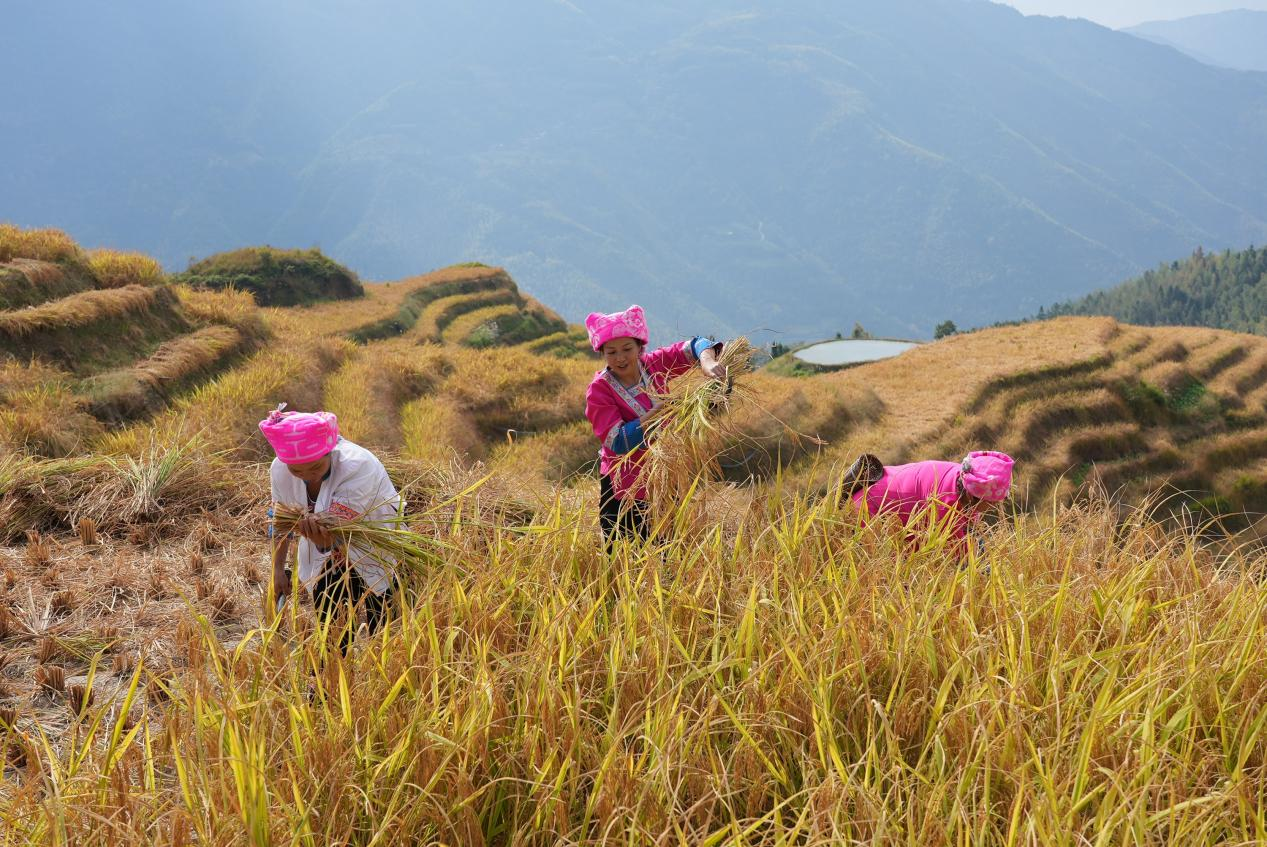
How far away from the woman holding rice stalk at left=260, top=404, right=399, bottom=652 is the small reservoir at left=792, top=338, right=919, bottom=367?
41.1 m

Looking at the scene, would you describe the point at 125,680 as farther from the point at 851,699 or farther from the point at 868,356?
the point at 868,356

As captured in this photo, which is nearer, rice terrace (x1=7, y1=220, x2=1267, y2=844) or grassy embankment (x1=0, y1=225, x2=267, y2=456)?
rice terrace (x1=7, y1=220, x2=1267, y2=844)

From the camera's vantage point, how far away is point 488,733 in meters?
2.04

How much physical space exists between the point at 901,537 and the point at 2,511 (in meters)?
5.35

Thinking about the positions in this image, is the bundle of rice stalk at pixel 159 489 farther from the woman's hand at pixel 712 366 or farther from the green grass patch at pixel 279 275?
the green grass patch at pixel 279 275

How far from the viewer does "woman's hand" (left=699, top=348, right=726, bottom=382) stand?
3.82 meters

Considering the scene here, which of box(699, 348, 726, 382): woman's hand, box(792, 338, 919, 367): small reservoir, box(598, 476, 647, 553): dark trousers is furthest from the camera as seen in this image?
box(792, 338, 919, 367): small reservoir

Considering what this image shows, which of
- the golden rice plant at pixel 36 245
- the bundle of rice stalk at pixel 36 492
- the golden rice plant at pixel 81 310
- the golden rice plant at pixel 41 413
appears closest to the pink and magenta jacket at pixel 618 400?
the bundle of rice stalk at pixel 36 492

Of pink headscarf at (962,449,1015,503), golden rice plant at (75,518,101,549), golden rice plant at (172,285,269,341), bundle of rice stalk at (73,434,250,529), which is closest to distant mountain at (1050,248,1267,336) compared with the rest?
golden rice plant at (172,285,269,341)

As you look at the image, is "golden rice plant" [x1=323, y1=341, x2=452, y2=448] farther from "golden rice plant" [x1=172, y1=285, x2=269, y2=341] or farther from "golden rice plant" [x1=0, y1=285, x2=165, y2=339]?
"golden rice plant" [x1=0, y1=285, x2=165, y2=339]

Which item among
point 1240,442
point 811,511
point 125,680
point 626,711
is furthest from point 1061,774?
point 1240,442

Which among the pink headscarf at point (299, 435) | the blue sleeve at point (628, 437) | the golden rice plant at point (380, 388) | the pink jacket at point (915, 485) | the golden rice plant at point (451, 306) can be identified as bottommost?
the golden rice plant at point (451, 306)

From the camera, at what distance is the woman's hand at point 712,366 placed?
3.82m

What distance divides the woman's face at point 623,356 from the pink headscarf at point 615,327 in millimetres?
31
